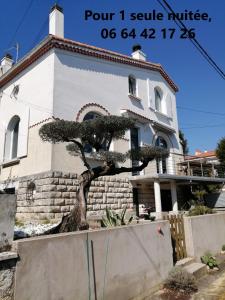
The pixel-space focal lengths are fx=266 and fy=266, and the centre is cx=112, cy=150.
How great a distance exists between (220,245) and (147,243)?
519cm

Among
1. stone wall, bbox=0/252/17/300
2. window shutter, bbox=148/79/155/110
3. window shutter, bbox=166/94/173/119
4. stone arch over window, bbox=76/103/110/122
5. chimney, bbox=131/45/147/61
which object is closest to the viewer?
stone wall, bbox=0/252/17/300

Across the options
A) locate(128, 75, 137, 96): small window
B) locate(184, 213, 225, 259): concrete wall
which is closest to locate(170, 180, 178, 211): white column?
locate(184, 213, 225, 259): concrete wall

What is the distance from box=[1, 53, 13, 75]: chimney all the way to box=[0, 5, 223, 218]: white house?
0.07 meters

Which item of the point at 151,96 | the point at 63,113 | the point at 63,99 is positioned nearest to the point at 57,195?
the point at 63,113

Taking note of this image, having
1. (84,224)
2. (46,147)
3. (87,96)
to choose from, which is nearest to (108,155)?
(84,224)

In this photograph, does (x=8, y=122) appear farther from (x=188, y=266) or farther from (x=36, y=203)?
(x=188, y=266)

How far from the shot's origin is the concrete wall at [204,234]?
8445mm

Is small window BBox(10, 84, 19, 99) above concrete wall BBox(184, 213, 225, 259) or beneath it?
above

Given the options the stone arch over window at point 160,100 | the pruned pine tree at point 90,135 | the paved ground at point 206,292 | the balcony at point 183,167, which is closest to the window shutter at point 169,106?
the stone arch over window at point 160,100

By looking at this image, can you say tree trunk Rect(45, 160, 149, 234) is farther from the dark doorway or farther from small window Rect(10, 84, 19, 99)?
the dark doorway

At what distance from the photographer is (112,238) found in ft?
17.8

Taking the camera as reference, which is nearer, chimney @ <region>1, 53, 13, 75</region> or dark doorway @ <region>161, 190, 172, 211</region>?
chimney @ <region>1, 53, 13, 75</region>

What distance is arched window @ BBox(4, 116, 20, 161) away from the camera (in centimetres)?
1590

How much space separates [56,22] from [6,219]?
14.1 meters
